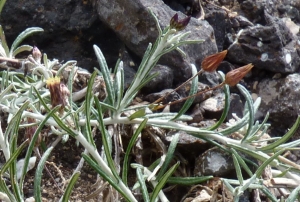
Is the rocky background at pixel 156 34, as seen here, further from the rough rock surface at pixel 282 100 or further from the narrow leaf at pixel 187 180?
the narrow leaf at pixel 187 180

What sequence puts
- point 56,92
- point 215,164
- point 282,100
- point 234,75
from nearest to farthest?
point 56,92 < point 234,75 < point 215,164 < point 282,100

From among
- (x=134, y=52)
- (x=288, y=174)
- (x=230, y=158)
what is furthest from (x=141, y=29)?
(x=288, y=174)

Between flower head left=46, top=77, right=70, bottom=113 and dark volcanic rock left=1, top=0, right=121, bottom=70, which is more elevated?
flower head left=46, top=77, right=70, bottom=113

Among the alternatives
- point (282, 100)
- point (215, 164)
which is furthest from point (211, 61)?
point (282, 100)

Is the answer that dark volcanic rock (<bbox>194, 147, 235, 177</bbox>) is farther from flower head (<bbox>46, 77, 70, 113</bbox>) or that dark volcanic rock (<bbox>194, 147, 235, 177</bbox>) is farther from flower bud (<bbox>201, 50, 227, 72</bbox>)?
flower head (<bbox>46, 77, 70, 113</bbox>)

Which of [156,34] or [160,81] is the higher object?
[156,34]

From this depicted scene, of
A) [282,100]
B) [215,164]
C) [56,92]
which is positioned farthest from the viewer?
[282,100]

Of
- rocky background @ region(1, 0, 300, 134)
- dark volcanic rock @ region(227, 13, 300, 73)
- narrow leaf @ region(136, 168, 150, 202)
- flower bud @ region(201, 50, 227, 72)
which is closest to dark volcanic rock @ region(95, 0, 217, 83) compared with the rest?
rocky background @ region(1, 0, 300, 134)

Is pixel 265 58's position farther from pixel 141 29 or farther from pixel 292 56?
pixel 141 29

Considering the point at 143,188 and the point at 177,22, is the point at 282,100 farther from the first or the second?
the point at 143,188

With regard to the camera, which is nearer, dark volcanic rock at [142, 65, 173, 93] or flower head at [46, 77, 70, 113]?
flower head at [46, 77, 70, 113]

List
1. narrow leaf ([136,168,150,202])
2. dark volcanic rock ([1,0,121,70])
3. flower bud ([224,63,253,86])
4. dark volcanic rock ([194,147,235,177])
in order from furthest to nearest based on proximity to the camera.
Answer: dark volcanic rock ([1,0,121,70]) → dark volcanic rock ([194,147,235,177]) → flower bud ([224,63,253,86]) → narrow leaf ([136,168,150,202])

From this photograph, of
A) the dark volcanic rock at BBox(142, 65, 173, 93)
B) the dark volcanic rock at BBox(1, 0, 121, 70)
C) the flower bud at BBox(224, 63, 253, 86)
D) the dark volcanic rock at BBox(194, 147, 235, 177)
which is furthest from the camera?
the dark volcanic rock at BBox(1, 0, 121, 70)
